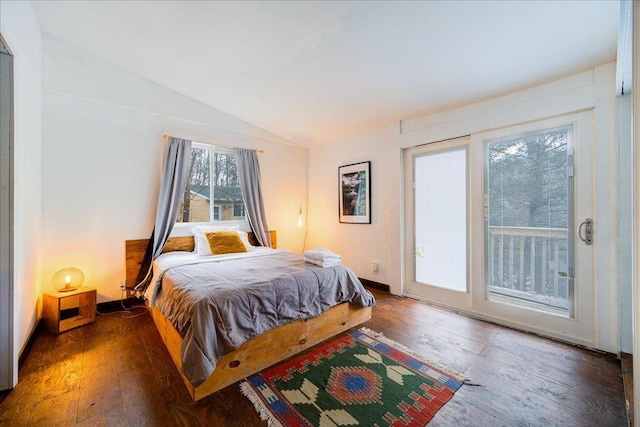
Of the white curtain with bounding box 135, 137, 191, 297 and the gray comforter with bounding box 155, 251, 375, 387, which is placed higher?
the white curtain with bounding box 135, 137, 191, 297

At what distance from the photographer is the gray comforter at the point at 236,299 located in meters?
1.54

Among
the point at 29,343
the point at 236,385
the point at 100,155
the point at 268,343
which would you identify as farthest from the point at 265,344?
the point at 100,155

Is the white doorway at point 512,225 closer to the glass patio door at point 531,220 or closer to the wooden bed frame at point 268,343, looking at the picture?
the glass patio door at point 531,220

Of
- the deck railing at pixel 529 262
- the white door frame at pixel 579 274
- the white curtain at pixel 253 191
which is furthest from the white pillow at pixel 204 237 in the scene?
the white door frame at pixel 579 274

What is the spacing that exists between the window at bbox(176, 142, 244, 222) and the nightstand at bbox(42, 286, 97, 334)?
126cm

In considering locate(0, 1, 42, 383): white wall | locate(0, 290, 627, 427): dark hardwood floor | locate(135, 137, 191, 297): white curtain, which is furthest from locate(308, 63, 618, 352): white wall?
locate(0, 1, 42, 383): white wall

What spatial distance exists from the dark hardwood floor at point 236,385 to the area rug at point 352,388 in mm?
92

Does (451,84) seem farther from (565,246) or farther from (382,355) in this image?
(382,355)

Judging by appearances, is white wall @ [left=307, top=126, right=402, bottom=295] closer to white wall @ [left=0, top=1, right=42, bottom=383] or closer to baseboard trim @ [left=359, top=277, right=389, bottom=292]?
baseboard trim @ [left=359, top=277, right=389, bottom=292]

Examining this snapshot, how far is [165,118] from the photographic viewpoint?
3.34 m

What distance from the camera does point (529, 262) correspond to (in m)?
2.44

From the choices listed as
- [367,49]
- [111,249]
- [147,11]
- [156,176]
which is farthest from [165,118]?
[367,49]

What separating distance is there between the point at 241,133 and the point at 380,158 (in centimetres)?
220

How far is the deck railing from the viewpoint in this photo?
2.30 metres
